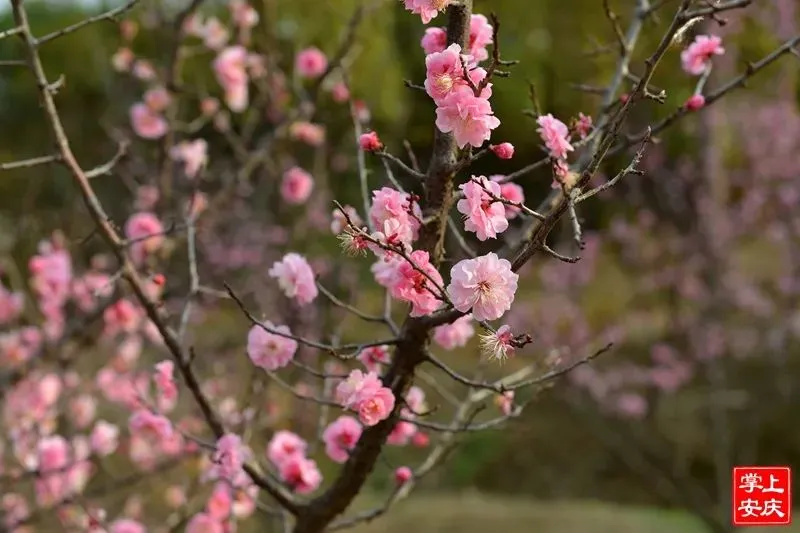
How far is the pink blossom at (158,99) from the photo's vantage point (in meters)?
3.17

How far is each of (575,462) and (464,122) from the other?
21.3 ft

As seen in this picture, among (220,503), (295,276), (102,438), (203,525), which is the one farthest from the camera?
(102,438)

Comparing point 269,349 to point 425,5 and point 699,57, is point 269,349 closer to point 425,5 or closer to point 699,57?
point 425,5

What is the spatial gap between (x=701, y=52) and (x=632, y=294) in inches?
251

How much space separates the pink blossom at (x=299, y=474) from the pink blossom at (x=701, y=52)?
3.94 feet

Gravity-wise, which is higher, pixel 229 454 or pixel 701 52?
pixel 701 52

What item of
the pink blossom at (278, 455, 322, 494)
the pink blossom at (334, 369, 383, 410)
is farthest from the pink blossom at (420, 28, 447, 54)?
the pink blossom at (278, 455, 322, 494)

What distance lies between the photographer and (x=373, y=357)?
1574 mm

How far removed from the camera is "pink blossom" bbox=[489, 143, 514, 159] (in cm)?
124

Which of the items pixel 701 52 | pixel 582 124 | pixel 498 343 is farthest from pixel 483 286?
pixel 701 52

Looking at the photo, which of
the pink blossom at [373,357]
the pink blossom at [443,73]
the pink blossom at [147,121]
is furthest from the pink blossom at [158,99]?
the pink blossom at [443,73]

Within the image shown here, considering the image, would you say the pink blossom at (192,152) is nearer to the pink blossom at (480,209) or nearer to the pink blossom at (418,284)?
the pink blossom at (418,284)

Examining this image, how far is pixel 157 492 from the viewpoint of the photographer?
555cm

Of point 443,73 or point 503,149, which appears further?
point 503,149
